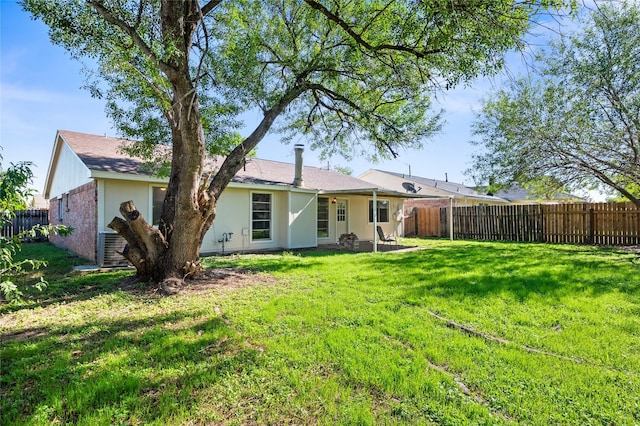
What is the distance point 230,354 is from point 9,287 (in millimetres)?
2231

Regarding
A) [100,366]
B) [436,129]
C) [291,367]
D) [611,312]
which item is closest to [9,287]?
[100,366]

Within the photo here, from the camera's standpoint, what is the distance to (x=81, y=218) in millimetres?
10383

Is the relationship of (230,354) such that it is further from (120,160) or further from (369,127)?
(120,160)

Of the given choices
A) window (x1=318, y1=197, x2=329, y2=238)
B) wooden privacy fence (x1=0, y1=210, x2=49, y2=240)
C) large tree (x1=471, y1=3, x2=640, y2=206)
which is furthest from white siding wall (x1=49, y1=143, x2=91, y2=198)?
large tree (x1=471, y1=3, x2=640, y2=206)

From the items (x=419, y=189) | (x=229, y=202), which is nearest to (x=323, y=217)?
(x=229, y=202)

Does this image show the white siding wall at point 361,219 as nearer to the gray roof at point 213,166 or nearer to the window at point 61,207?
the gray roof at point 213,166

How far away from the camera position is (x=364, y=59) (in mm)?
8156

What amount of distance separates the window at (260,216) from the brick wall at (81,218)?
4878 millimetres

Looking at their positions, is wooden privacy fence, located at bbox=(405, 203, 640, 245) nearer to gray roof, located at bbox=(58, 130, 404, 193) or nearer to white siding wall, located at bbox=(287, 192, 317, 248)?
gray roof, located at bbox=(58, 130, 404, 193)

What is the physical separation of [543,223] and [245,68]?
49.0 ft

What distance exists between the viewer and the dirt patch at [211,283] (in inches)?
238

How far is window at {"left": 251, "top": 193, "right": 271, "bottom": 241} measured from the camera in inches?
477

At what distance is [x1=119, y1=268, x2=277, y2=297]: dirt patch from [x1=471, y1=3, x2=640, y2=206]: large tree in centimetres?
1042

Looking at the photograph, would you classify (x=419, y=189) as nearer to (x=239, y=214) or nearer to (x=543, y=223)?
(x=543, y=223)
